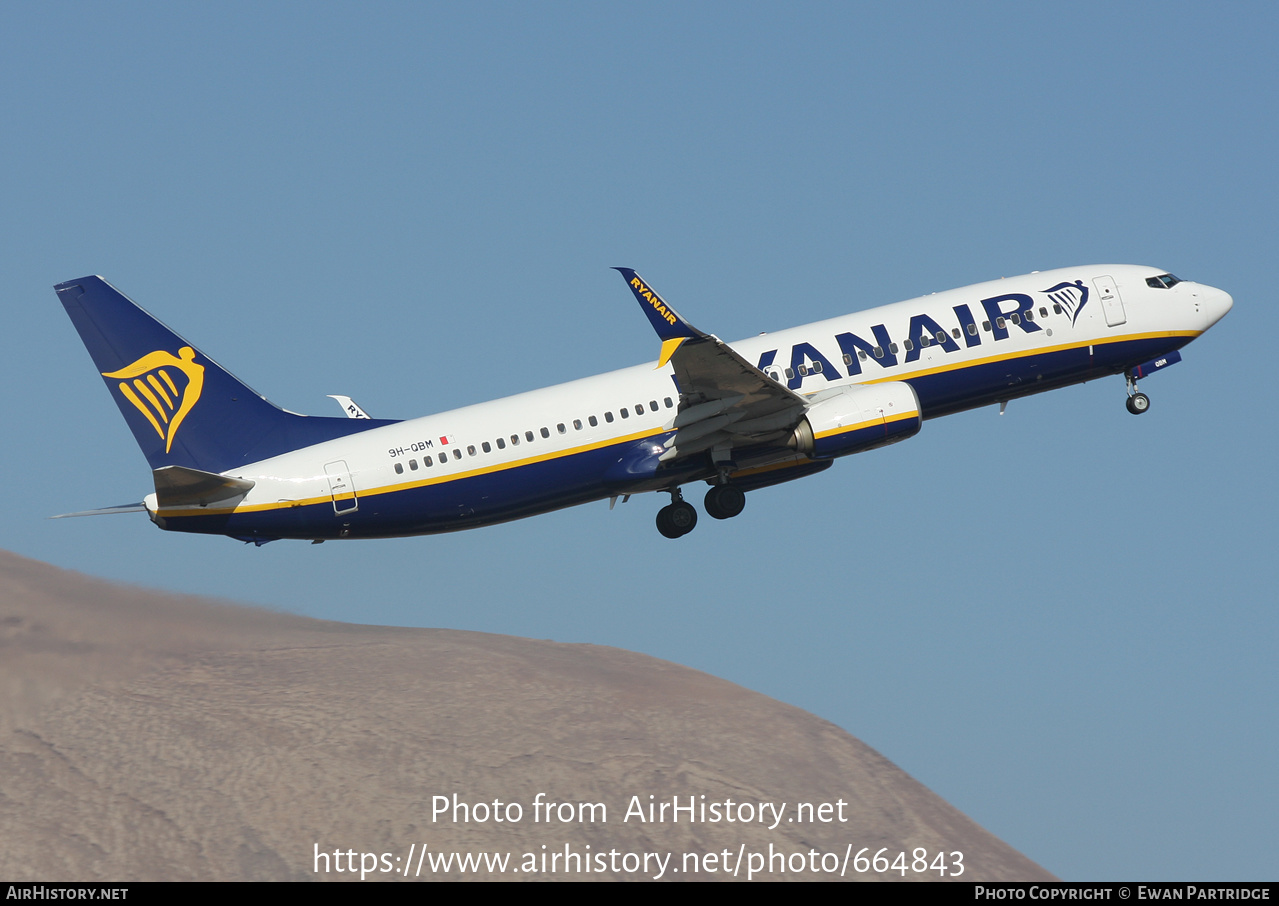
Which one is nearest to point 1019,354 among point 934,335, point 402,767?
point 934,335

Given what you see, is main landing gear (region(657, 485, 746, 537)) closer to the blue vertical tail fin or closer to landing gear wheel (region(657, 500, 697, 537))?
landing gear wheel (region(657, 500, 697, 537))

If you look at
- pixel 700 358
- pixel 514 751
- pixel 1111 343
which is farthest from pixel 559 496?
pixel 514 751

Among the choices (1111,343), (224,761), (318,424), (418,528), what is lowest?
(224,761)

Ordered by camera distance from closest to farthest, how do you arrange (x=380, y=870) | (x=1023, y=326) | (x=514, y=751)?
(x=1023, y=326), (x=380, y=870), (x=514, y=751)

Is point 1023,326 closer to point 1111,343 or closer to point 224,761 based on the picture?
point 1111,343

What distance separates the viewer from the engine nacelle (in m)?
45.6

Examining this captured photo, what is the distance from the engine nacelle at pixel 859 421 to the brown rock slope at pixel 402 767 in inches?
3239

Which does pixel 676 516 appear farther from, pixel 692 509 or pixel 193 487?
pixel 193 487

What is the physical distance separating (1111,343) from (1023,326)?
11.6 feet

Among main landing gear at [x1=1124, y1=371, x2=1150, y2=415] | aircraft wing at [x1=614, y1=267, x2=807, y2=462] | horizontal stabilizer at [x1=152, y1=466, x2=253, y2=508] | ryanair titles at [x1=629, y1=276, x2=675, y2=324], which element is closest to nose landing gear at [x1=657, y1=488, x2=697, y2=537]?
aircraft wing at [x1=614, y1=267, x2=807, y2=462]

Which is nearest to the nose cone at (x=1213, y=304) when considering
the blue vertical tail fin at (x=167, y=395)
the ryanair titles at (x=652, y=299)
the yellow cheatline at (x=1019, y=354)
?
the yellow cheatline at (x=1019, y=354)

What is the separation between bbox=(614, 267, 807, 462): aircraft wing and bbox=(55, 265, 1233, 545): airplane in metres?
0.06

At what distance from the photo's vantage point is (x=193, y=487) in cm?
4206

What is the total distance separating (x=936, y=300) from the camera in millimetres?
49125
